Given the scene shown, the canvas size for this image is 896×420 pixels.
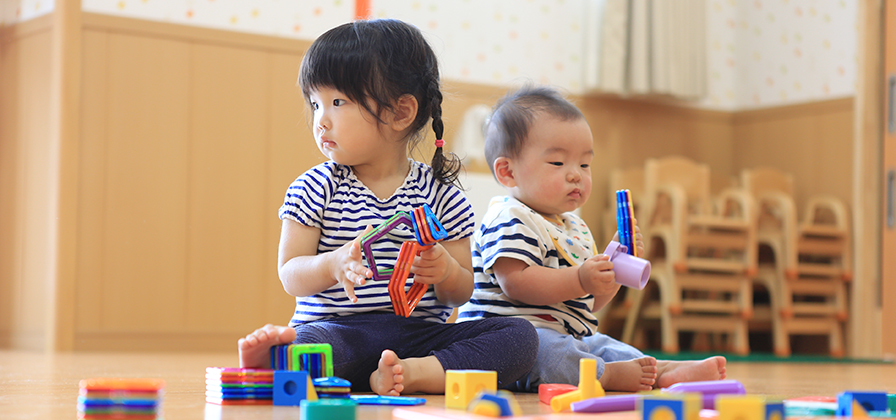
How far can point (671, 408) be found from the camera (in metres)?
0.64

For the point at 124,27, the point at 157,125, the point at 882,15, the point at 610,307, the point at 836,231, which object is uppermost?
the point at 882,15

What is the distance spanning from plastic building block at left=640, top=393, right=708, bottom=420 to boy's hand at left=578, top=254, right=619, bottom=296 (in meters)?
0.56

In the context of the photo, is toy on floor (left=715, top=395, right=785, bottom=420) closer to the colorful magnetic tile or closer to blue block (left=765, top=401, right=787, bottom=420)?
blue block (left=765, top=401, right=787, bottom=420)

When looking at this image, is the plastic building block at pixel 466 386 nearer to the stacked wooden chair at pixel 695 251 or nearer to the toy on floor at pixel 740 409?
the toy on floor at pixel 740 409

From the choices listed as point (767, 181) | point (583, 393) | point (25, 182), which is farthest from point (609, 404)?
point (767, 181)

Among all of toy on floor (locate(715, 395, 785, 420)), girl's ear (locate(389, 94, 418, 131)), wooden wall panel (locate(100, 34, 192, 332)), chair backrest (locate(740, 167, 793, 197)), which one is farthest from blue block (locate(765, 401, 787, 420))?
chair backrest (locate(740, 167, 793, 197))

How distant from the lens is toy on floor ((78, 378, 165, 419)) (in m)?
0.73

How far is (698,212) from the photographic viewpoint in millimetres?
3229

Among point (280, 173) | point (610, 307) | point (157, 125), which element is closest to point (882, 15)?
point (610, 307)

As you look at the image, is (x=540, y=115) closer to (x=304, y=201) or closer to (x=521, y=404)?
(x=304, y=201)

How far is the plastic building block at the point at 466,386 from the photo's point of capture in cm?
90

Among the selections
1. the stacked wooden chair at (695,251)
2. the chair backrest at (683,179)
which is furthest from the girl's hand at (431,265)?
the chair backrest at (683,179)

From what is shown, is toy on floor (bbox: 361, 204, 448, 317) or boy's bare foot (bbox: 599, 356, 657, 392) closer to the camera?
toy on floor (bbox: 361, 204, 448, 317)

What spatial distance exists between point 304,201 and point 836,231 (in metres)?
2.50
